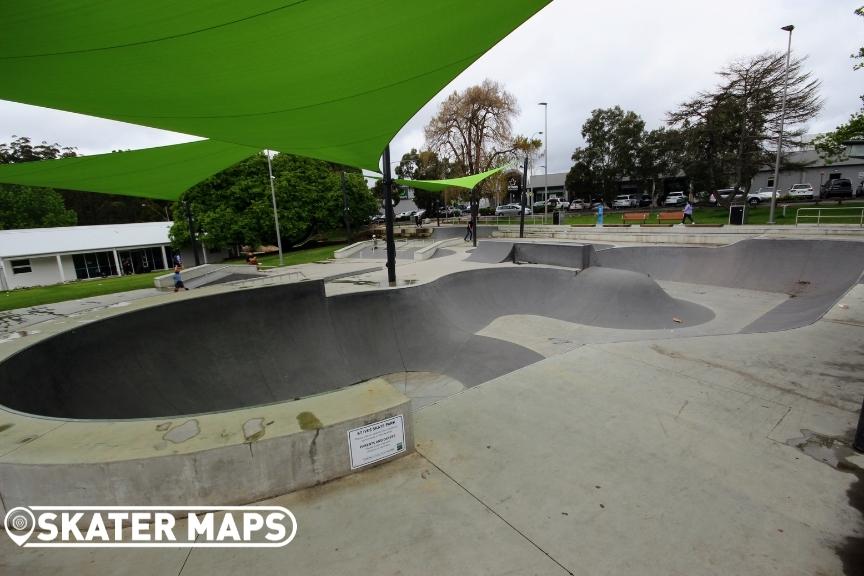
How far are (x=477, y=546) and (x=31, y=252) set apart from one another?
3753cm

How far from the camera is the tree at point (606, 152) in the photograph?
4288 centimetres

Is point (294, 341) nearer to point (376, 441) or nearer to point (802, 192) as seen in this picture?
point (376, 441)

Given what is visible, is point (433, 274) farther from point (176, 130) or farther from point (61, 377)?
point (61, 377)

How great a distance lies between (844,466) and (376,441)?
3.85 metres

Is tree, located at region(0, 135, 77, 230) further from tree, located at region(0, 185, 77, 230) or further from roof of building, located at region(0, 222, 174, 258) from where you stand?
roof of building, located at region(0, 222, 174, 258)

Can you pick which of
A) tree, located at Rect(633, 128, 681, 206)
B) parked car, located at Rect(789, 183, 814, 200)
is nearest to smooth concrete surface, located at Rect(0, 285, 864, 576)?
parked car, located at Rect(789, 183, 814, 200)

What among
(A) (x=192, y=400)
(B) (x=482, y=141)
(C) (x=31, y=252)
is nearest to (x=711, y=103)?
(B) (x=482, y=141)

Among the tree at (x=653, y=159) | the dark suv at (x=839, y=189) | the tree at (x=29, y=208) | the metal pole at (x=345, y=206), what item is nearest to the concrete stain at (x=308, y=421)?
the metal pole at (x=345, y=206)

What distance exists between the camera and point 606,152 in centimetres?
4528

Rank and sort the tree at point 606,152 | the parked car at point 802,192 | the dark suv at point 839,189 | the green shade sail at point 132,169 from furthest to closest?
1. the tree at point 606,152
2. the parked car at point 802,192
3. the dark suv at point 839,189
4. the green shade sail at point 132,169

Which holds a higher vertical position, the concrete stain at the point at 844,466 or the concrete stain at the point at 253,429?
the concrete stain at the point at 253,429

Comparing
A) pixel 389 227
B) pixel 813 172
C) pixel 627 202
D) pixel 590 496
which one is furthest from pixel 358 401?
pixel 813 172

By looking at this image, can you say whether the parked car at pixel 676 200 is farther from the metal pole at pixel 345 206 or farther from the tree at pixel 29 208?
the tree at pixel 29 208

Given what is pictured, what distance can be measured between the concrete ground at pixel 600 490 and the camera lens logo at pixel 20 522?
103 millimetres
